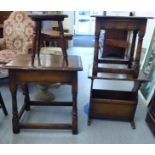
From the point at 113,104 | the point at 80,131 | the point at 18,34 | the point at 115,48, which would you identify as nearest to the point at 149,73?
the point at 113,104

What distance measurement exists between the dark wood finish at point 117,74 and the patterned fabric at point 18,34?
1379mm

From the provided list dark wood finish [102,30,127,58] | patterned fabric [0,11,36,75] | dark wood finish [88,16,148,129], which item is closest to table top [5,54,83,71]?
dark wood finish [88,16,148,129]

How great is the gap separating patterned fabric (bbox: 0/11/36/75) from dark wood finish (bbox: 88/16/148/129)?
4.52 feet

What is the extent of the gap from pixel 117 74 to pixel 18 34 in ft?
6.11

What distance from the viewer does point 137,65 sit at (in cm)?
194

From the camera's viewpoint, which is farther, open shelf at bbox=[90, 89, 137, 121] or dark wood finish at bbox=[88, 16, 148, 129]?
open shelf at bbox=[90, 89, 137, 121]

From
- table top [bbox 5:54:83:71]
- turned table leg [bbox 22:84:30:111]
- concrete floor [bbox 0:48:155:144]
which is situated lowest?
concrete floor [bbox 0:48:155:144]

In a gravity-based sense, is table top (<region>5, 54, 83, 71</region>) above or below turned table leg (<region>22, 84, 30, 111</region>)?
above

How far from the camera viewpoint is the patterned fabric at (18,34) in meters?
3.07

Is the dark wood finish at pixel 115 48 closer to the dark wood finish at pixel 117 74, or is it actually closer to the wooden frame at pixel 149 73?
the wooden frame at pixel 149 73

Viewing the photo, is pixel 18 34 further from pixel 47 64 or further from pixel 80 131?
pixel 80 131

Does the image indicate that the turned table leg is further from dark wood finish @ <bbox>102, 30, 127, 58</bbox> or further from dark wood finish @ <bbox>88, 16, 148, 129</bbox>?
dark wood finish @ <bbox>102, 30, 127, 58</bbox>

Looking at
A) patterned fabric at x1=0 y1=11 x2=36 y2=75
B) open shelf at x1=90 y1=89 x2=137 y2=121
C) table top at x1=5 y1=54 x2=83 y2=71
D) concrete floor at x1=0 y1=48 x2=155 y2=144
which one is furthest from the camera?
patterned fabric at x1=0 y1=11 x2=36 y2=75

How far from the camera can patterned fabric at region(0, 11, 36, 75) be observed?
3.07m
